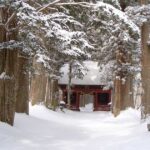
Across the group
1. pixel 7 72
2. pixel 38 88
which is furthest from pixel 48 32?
pixel 38 88

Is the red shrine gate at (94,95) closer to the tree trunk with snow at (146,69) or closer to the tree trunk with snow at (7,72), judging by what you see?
the tree trunk with snow at (146,69)

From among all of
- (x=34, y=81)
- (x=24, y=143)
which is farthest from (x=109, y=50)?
(x=24, y=143)

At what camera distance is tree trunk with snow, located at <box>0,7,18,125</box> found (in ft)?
45.1

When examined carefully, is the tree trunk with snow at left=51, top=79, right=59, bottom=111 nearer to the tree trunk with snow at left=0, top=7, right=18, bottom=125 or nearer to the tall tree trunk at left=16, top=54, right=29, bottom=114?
the tall tree trunk at left=16, top=54, right=29, bottom=114

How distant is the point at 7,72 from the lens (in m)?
13.8

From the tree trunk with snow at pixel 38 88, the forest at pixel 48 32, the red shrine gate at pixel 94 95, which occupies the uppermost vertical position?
the forest at pixel 48 32

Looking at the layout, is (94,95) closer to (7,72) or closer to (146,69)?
(146,69)

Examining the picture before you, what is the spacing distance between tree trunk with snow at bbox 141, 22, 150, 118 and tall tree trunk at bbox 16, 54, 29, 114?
4.99 metres

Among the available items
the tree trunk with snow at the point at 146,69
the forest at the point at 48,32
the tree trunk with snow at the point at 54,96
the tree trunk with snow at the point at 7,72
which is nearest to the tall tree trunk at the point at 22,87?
the forest at the point at 48,32

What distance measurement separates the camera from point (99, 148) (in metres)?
11.7

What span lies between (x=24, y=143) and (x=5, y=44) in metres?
3.34

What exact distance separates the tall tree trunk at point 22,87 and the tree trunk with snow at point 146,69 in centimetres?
499

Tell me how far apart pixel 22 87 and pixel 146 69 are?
224 inches

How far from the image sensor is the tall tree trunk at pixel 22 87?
1838 cm
